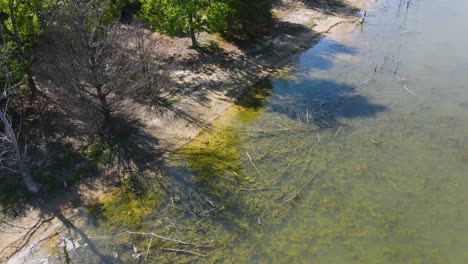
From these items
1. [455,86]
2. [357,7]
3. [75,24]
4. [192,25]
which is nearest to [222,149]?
[75,24]

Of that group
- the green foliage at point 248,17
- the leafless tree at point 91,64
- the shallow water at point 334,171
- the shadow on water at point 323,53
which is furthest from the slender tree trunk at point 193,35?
the shadow on water at point 323,53

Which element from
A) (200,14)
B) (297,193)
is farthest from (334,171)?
(200,14)

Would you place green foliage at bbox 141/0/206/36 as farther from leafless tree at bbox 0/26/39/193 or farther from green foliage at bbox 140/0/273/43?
leafless tree at bbox 0/26/39/193

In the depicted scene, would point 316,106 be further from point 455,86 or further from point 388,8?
point 388,8

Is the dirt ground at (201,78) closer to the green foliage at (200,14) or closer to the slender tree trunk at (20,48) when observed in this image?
the green foliage at (200,14)

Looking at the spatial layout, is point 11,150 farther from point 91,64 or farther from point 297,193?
point 297,193

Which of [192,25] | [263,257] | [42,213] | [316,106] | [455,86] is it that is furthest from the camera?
[192,25]
